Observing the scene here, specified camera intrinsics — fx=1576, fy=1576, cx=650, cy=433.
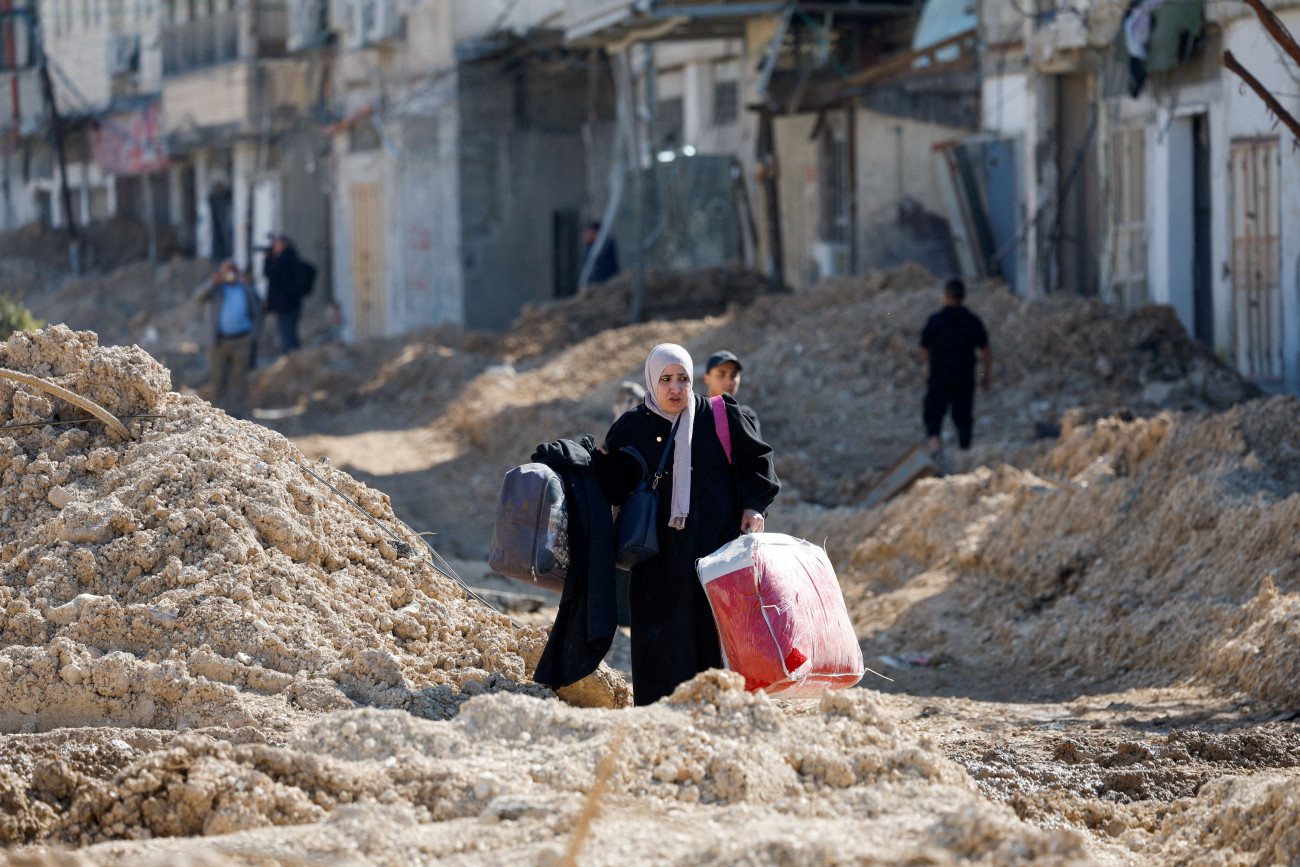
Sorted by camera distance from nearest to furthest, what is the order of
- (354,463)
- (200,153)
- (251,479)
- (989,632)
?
(251,479) → (989,632) → (354,463) → (200,153)

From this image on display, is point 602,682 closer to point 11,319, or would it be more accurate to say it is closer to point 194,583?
point 194,583

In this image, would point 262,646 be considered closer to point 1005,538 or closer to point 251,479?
point 251,479

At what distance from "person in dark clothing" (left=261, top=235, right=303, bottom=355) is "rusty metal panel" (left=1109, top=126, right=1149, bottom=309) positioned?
10.1 meters

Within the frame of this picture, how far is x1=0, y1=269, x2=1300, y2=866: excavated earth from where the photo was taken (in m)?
3.95

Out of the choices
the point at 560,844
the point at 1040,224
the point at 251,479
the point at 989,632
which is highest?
the point at 1040,224

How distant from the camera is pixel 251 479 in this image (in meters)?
5.83

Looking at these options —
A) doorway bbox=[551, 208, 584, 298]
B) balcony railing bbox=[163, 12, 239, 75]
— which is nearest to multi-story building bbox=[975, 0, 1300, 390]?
doorway bbox=[551, 208, 584, 298]

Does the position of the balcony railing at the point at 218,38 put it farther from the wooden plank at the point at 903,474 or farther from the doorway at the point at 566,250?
the wooden plank at the point at 903,474

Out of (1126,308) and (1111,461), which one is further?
(1126,308)

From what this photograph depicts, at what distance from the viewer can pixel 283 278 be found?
1969 cm

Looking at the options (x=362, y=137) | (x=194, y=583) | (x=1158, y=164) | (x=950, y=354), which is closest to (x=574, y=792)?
(x=194, y=583)

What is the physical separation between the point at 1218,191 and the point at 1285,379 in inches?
72.7

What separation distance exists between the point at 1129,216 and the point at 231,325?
8733 mm

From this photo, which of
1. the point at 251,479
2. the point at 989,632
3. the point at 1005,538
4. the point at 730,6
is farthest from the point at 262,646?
the point at 730,6
